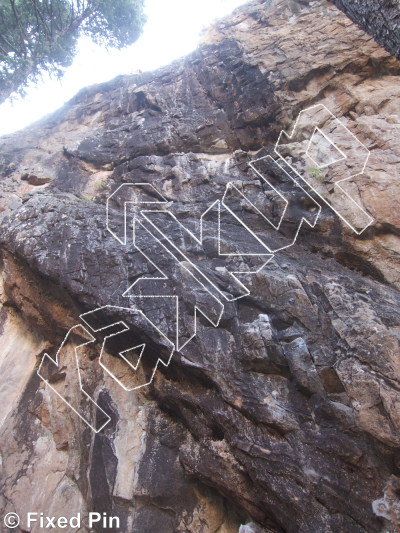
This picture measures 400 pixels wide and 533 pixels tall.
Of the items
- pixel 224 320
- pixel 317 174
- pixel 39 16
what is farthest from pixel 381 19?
pixel 39 16

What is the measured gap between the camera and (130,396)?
17.8 ft

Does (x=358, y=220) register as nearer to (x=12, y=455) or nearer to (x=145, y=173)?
(x=145, y=173)

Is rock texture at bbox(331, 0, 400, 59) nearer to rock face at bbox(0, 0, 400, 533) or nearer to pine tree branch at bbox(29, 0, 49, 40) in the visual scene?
Result: rock face at bbox(0, 0, 400, 533)

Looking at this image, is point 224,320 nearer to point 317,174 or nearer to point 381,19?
point 317,174

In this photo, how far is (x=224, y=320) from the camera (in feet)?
16.6

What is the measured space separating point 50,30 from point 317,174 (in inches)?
576

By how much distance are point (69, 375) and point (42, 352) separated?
941 mm

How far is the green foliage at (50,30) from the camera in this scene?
11.7 metres

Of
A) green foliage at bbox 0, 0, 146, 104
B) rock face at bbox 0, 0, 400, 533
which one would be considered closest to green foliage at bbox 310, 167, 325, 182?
rock face at bbox 0, 0, 400, 533

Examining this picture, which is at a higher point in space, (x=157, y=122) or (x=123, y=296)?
(x=157, y=122)

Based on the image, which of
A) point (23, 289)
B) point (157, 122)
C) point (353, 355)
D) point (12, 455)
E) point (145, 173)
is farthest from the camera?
point (157, 122)

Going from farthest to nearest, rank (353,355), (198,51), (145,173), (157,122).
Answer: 1. (198,51)
2. (157,122)
3. (145,173)
4. (353,355)

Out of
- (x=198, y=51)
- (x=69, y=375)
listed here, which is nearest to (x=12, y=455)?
(x=69, y=375)

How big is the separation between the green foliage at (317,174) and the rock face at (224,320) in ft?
0.40
